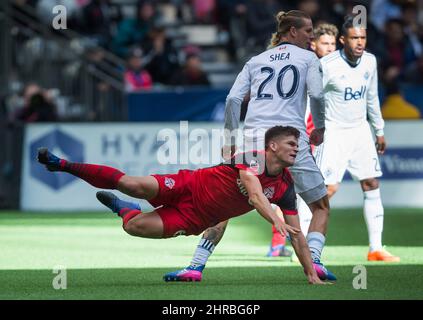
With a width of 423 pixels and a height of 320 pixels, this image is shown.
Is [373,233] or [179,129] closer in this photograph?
[373,233]

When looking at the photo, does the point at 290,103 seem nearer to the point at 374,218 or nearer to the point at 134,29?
the point at 374,218

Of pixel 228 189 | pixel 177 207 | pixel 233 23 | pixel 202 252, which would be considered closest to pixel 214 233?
pixel 202 252

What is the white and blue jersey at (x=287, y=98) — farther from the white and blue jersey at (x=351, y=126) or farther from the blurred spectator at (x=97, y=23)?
the blurred spectator at (x=97, y=23)

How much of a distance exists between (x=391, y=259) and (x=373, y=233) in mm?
374

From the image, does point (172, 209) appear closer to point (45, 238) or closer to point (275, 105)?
point (275, 105)

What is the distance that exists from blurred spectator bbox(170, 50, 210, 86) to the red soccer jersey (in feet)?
41.1

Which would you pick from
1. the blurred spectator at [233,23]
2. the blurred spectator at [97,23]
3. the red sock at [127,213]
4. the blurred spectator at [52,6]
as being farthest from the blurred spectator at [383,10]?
the red sock at [127,213]

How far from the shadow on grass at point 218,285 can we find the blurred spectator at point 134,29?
43.0 feet

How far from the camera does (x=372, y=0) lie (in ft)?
83.8

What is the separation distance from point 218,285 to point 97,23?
14808 mm

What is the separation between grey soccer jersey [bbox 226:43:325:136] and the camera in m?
10.3

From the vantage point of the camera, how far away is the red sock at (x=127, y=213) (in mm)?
10055
